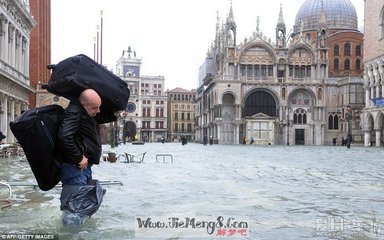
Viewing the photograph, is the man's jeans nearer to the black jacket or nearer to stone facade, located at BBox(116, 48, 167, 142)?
the black jacket

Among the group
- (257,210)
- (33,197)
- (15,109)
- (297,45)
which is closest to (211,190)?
(257,210)

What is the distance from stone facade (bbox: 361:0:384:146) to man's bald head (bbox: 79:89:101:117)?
1972 inches

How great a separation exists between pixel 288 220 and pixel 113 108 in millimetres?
2876

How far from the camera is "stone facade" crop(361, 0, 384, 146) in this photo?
53.5 meters

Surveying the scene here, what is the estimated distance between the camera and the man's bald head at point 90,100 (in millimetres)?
5703

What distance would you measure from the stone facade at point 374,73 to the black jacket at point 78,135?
49893 mm

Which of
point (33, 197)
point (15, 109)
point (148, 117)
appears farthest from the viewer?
point (148, 117)

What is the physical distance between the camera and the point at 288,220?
281 inches

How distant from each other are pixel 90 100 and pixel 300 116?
217ft

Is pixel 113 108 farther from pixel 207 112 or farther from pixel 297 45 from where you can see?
pixel 207 112

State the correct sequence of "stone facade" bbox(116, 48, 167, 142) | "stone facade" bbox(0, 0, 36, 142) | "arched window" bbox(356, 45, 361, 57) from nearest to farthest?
"stone facade" bbox(0, 0, 36, 142)
"arched window" bbox(356, 45, 361, 57)
"stone facade" bbox(116, 48, 167, 142)

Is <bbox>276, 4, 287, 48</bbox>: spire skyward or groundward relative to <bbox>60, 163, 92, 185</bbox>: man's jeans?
skyward

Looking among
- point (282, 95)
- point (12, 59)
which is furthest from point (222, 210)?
point (282, 95)

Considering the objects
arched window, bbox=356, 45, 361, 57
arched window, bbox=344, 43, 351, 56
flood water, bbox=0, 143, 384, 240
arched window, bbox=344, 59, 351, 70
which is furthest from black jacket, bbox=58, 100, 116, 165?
arched window, bbox=344, 59, 351, 70
